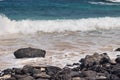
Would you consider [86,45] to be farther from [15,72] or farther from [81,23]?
[81,23]

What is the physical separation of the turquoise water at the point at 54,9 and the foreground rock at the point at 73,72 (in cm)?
1446

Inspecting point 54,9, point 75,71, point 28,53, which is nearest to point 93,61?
point 75,71

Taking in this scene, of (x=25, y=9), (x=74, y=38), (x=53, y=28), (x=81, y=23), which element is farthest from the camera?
(x=25, y=9)

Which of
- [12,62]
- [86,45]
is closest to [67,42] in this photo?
[86,45]

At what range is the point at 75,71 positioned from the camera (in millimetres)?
12070

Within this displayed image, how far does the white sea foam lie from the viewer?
22.3 metres

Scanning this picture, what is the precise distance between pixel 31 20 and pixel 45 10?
608 centimetres

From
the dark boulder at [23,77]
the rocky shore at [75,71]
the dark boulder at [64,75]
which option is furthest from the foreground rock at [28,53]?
the dark boulder at [23,77]

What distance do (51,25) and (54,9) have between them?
318 inches

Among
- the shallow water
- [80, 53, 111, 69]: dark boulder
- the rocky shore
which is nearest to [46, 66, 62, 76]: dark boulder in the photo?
the rocky shore

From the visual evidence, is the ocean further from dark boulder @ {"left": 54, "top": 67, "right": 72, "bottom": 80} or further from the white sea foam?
dark boulder @ {"left": 54, "top": 67, "right": 72, "bottom": 80}

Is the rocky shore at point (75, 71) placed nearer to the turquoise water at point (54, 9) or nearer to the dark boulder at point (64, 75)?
the dark boulder at point (64, 75)

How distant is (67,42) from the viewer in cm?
1738

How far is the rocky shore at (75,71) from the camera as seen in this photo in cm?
1140
